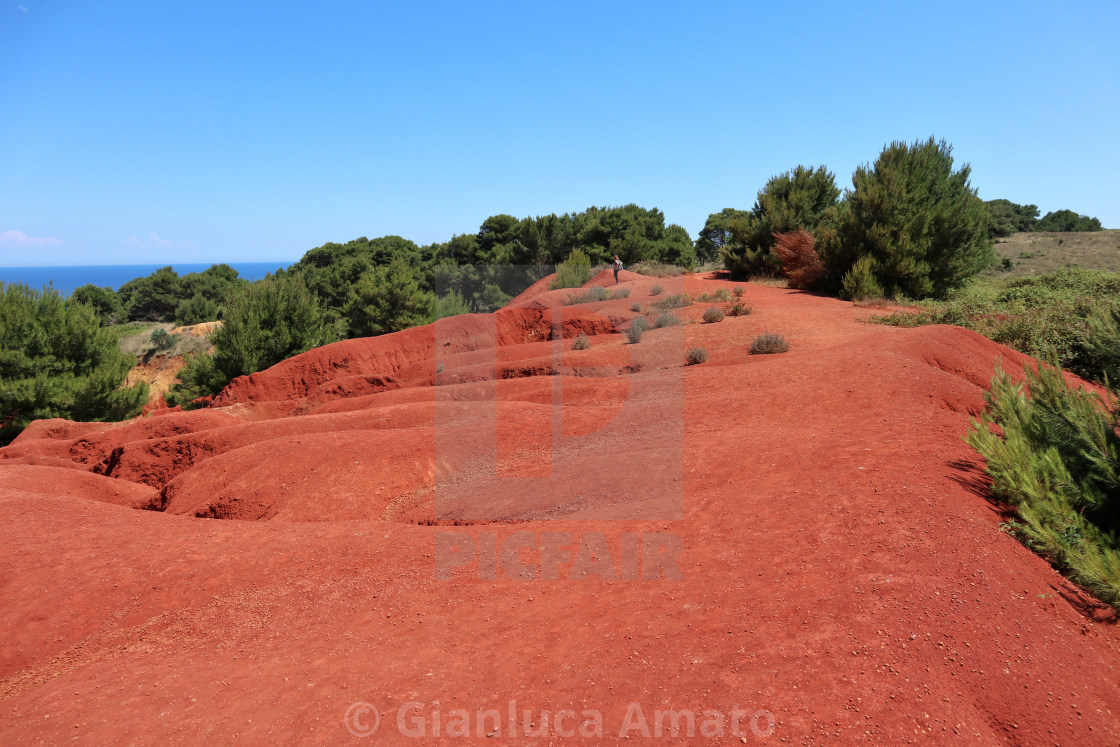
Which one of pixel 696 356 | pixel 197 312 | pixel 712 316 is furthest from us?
pixel 197 312

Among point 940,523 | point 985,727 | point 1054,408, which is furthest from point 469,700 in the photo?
point 1054,408

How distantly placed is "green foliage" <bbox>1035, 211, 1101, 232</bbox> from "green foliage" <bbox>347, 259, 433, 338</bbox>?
56.4m

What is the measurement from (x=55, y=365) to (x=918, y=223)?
3266cm

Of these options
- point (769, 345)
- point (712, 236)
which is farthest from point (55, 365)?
point (712, 236)

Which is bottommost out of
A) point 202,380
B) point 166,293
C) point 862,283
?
point 202,380

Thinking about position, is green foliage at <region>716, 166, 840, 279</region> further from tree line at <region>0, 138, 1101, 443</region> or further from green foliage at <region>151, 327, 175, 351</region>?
green foliage at <region>151, 327, 175, 351</region>

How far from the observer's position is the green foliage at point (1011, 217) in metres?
48.9

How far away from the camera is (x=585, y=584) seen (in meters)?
5.28

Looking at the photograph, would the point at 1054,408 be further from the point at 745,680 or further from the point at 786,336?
the point at 786,336

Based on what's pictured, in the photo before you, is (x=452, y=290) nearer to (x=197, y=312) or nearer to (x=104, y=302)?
(x=197, y=312)

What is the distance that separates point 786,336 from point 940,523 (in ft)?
34.1

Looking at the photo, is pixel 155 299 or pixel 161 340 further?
pixel 155 299

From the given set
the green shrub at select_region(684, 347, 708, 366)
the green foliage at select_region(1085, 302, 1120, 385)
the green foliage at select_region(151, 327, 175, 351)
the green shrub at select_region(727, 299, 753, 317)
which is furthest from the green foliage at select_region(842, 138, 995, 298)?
the green foliage at select_region(151, 327, 175, 351)

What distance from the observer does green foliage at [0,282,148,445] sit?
2034 cm
